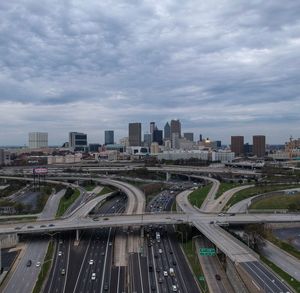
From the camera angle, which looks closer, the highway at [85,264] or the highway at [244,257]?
the highway at [244,257]

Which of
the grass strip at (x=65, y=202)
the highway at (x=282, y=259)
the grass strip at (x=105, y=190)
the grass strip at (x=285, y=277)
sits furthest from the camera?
the grass strip at (x=105, y=190)

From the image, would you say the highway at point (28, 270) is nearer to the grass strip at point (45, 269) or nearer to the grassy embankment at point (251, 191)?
the grass strip at point (45, 269)

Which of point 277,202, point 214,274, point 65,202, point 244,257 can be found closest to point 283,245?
point 244,257

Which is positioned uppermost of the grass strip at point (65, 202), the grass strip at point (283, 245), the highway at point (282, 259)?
the grass strip at point (65, 202)

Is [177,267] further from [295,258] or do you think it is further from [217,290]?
[295,258]

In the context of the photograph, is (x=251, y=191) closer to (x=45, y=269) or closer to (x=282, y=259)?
(x=282, y=259)

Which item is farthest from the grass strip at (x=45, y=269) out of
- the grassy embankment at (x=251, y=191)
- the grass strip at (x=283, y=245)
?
the grassy embankment at (x=251, y=191)

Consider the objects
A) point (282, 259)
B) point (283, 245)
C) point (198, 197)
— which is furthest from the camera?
point (198, 197)
